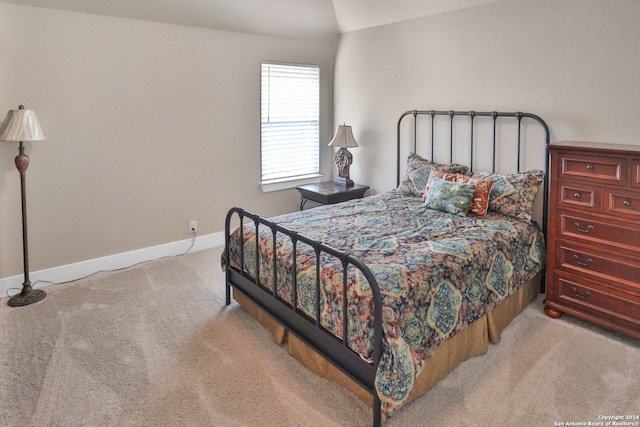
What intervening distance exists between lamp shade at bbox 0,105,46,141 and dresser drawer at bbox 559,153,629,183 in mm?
3537

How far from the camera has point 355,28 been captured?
478 cm

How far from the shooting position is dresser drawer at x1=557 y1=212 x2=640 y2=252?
8.48ft

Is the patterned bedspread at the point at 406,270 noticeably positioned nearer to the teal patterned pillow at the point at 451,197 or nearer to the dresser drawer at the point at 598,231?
the teal patterned pillow at the point at 451,197

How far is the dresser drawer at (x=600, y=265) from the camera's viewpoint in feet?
8.55

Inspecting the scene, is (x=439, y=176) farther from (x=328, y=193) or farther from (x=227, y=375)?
(x=227, y=375)

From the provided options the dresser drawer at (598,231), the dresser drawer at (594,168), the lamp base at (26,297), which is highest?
the dresser drawer at (594,168)

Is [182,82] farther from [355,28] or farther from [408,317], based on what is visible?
[408,317]

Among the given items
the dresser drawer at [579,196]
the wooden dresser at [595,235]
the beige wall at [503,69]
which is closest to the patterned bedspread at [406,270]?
the wooden dresser at [595,235]

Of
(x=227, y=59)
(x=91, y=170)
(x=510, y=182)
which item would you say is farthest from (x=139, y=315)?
(x=510, y=182)

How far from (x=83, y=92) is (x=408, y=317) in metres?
3.09

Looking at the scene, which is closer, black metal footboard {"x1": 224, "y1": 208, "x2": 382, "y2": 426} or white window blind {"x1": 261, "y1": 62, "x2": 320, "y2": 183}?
black metal footboard {"x1": 224, "y1": 208, "x2": 382, "y2": 426}

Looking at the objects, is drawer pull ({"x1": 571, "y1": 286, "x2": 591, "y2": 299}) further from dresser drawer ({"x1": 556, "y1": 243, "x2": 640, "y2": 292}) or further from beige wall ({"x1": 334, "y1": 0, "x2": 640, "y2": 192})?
beige wall ({"x1": 334, "y1": 0, "x2": 640, "y2": 192})

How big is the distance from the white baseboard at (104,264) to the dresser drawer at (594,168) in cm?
315

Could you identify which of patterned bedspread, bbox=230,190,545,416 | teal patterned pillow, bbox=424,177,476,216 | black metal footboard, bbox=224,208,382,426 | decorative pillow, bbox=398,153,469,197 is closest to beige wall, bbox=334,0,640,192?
decorative pillow, bbox=398,153,469,197
